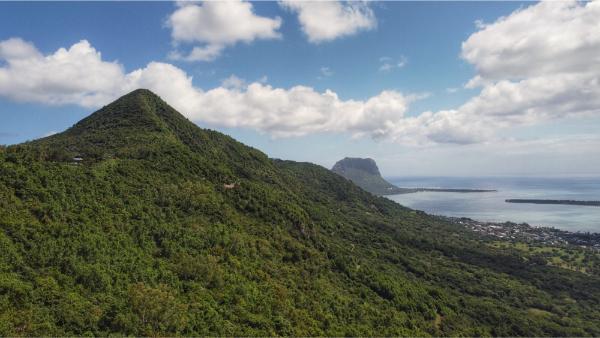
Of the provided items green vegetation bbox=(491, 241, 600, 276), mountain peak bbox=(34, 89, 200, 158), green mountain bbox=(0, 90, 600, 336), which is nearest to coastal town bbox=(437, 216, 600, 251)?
green vegetation bbox=(491, 241, 600, 276)

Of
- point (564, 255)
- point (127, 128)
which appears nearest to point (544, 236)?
point (564, 255)

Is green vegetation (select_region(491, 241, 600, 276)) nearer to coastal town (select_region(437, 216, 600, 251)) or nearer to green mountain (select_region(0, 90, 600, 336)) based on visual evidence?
coastal town (select_region(437, 216, 600, 251))

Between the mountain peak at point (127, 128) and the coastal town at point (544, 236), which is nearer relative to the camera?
the mountain peak at point (127, 128)

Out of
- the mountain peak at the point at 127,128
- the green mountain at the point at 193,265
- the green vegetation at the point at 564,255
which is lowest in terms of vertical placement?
the green vegetation at the point at 564,255

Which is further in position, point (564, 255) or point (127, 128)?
point (564, 255)

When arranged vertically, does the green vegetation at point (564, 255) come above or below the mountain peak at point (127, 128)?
below

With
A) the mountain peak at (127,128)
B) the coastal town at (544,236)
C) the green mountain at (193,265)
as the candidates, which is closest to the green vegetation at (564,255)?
the coastal town at (544,236)

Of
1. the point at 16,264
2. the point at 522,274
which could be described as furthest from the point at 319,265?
the point at 522,274

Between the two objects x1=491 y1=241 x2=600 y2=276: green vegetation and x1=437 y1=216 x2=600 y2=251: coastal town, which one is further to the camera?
x1=437 y1=216 x2=600 y2=251: coastal town

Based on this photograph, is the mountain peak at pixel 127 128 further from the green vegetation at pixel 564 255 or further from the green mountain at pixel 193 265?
the green vegetation at pixel 564 255

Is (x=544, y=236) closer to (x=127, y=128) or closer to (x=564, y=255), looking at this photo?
(x=564, y=255)
